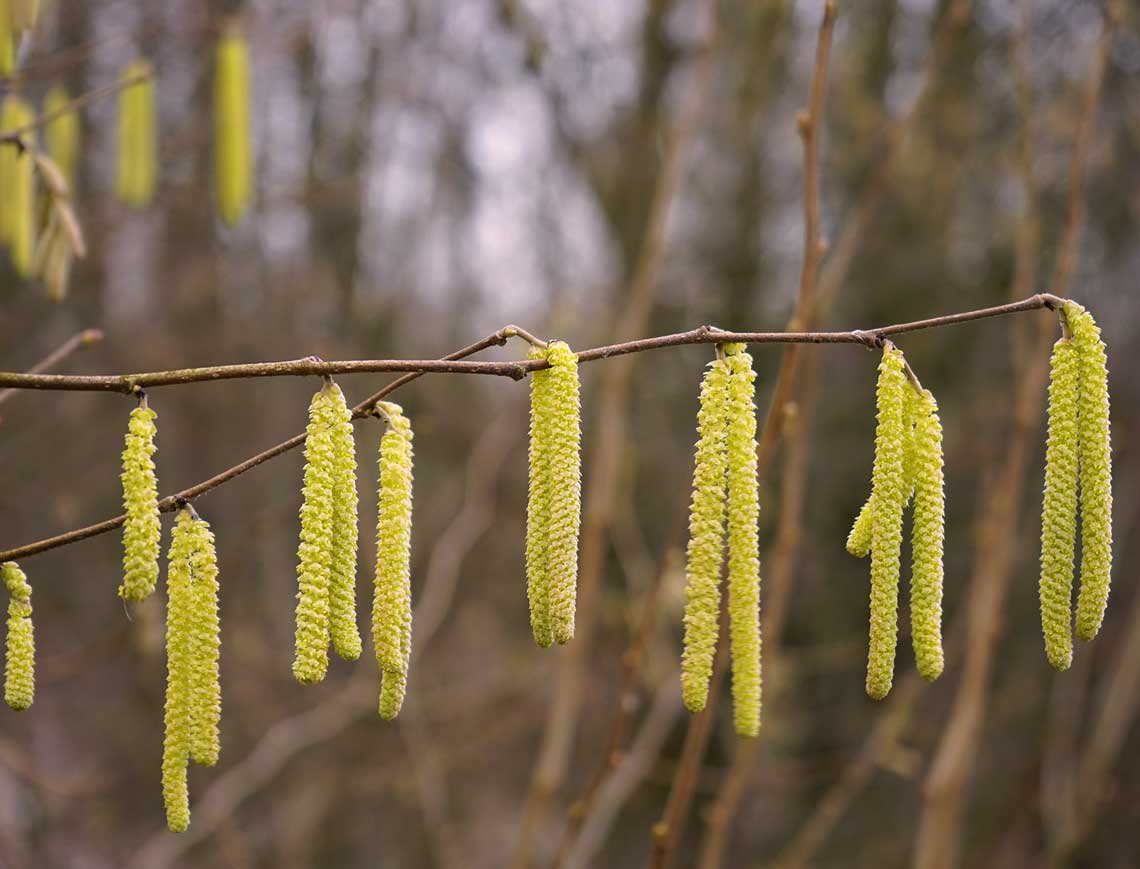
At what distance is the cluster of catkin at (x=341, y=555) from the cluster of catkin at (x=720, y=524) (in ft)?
0.89

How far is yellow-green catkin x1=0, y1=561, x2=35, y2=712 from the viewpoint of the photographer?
0.99m

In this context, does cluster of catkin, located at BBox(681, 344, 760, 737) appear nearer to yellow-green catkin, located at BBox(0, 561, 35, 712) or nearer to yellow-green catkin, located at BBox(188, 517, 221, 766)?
yellow-green catkin, located at BBox(188, 517, 221, 766)

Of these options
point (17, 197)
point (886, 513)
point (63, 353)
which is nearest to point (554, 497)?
point (886, 513)

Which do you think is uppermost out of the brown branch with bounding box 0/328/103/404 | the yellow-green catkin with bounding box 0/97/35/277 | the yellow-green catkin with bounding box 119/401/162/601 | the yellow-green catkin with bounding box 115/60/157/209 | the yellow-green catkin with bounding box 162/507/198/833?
the yellow-green catkin with bounding box 115/60/157/209

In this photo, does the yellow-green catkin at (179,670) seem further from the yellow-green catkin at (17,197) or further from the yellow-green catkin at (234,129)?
the yellow-green catkin at (234,129)

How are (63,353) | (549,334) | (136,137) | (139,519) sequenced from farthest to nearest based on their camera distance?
(549,334)
(136,137)
(63,353)
(139,519)

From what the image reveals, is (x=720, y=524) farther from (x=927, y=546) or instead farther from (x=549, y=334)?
(x=549, y=334)

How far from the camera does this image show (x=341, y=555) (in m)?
0.99

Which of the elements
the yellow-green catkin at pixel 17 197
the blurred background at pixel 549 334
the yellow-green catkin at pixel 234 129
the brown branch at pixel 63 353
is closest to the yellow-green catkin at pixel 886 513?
the brown branch at pixel 63 353

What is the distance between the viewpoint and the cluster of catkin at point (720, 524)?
1008 mm

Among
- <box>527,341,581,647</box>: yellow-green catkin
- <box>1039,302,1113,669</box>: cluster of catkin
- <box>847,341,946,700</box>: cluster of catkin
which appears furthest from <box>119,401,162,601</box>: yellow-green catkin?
<box>1039,302,1113,669</box>: cluster of catkin

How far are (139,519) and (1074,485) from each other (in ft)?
2.85

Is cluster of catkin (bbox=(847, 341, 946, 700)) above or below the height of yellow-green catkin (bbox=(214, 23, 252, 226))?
below

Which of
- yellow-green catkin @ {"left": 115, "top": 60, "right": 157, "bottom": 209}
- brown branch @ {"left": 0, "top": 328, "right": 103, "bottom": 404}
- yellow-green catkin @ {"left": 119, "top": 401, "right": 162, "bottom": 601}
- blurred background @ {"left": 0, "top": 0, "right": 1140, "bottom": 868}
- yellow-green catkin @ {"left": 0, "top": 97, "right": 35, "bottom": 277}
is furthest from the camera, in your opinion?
blurred background @ {"left": 0, "top": 0, "right": 1140, "bottom": 868}
